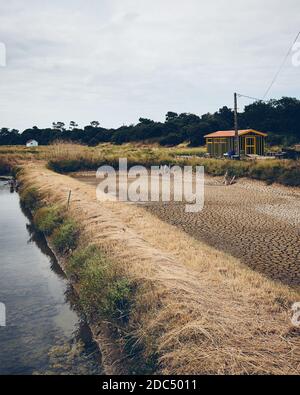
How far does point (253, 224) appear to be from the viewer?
1611cm

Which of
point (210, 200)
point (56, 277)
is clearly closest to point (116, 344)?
point (56, 277)

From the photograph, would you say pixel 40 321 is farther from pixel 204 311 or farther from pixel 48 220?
pixel 48 220

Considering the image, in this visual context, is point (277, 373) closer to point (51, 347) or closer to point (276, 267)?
point (51, 347)

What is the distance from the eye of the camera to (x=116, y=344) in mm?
7711

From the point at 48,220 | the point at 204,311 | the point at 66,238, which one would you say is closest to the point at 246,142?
the point at 48,220

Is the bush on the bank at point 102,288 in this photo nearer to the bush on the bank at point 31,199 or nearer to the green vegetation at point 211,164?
the bush on the bank at point 31,199

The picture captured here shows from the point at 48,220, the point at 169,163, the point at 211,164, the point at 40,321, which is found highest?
the point at 169,163

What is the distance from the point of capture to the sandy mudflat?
11.5 m

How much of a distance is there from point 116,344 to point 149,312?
0.92m

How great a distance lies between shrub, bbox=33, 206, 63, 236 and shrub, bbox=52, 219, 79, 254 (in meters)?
1.53

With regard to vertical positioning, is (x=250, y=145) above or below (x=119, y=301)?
above

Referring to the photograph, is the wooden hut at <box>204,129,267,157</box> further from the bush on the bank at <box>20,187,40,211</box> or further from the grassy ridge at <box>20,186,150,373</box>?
the grassy ridge at <box>20,186,150,373</box>

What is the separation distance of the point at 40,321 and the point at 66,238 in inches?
201

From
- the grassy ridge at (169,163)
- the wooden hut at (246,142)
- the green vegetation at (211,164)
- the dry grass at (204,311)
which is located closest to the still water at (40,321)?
the dry grass at (204,311)
